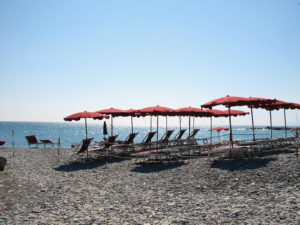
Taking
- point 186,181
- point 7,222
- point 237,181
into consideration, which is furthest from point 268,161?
point 7,222

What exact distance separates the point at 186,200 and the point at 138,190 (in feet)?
5.81

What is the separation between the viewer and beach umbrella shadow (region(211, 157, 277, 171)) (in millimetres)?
9359

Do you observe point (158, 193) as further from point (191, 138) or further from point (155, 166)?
point (191, 138)

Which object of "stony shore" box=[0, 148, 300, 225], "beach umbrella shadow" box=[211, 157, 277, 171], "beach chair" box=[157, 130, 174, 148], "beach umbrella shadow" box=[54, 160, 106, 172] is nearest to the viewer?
"stony shore" box=[0, 148, 300, 225]

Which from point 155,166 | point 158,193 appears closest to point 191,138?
point 155,166

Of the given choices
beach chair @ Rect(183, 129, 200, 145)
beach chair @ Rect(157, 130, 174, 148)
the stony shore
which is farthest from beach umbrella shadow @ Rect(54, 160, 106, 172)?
beach chair @ Rect(183, 129, 200, 145)

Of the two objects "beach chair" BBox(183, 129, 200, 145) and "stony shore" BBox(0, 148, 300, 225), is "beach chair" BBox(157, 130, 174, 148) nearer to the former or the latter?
"beach chair" BBox(183, 129, 200, 145)

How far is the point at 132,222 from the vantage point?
18.7ft

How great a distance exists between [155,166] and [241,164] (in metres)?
3.39

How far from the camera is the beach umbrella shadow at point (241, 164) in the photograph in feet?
30.7

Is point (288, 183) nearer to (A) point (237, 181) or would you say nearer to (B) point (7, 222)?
(A) point (237, 181)

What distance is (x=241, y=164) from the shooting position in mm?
9844

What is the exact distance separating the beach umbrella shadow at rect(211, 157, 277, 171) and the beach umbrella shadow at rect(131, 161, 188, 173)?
5.17 ft

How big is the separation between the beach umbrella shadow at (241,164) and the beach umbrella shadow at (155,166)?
1577 mm
